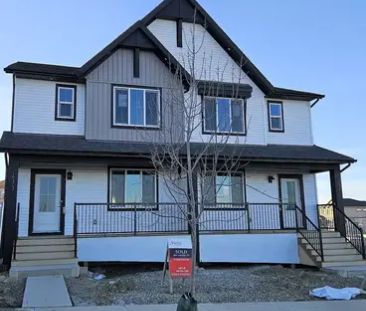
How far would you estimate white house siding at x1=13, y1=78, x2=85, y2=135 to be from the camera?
15.8 m

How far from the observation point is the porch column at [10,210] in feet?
44.0

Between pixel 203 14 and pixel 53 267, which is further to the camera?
pixel 203 14

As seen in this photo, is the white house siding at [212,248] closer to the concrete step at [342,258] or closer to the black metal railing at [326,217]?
the concrete step at [342,258]

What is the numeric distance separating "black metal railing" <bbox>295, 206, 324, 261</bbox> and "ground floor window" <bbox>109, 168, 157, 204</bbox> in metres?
5.27

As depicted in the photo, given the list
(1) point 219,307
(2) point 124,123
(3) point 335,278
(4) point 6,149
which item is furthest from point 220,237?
(4) point 6,149

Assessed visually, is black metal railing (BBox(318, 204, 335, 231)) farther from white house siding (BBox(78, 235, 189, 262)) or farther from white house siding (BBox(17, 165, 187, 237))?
white house siding (BBox(78, 235, 189, 262))

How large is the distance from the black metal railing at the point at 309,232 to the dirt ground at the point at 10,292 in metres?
9.08

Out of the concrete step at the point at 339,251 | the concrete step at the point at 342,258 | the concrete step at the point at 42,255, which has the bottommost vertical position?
the concrete step at the point at 342,258

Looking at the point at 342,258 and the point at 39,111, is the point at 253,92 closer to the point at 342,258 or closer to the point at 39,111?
the point at 342,258

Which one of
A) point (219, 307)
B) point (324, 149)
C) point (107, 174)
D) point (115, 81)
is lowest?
point (219, 307)

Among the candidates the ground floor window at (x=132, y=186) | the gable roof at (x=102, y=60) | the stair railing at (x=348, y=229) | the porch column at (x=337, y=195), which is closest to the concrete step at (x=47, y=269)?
the ground floor window at (x=132, y=186)

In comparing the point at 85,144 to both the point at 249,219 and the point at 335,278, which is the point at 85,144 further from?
the point at 335,278

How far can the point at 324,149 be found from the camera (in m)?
19.3

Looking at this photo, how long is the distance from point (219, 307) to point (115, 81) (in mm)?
9926
